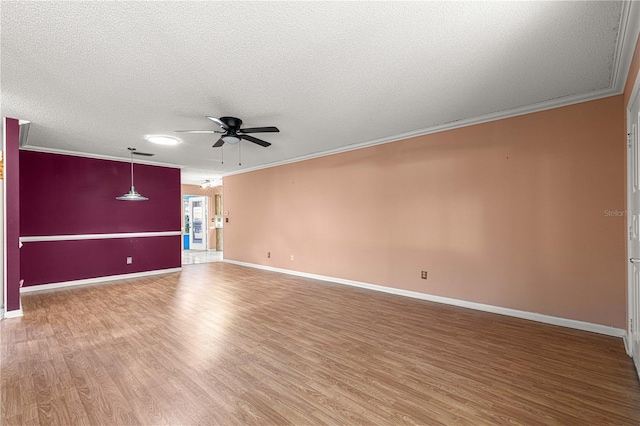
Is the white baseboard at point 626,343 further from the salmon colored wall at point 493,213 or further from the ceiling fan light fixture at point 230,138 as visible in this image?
the ceiling fan light fixture at point 230,138

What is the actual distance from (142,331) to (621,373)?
4.58 metres

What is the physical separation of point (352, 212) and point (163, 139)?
3583mm

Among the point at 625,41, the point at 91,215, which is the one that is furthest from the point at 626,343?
the point at 91,215

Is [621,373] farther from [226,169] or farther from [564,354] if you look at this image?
[226,169]

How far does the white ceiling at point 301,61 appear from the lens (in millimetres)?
1894

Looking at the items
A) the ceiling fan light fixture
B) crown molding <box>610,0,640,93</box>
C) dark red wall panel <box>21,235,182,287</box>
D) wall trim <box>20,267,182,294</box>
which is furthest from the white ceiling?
wall trim <box>20,267,182,294</box>

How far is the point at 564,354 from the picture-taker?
2629 millimetres

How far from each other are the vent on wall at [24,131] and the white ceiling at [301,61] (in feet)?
0.49

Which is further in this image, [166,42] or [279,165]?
[279,165]

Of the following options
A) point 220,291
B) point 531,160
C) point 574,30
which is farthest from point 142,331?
point 531,160

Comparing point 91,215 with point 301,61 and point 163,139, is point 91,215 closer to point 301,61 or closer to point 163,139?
point 163,139

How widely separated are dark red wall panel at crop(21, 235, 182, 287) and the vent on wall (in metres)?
1.80

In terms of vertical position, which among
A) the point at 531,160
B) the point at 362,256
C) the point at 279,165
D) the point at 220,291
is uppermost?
the point at 279,165

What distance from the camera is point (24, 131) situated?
431 centimetres
